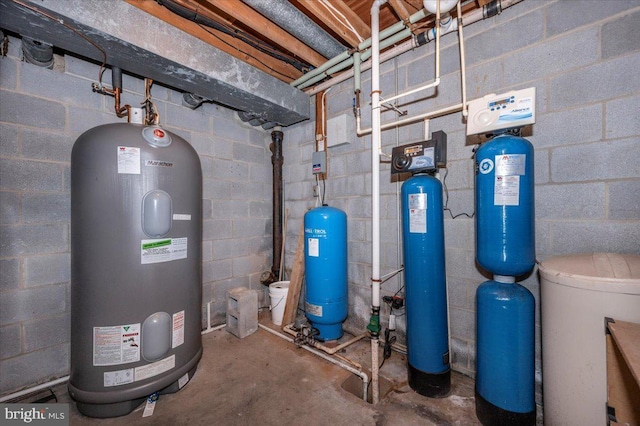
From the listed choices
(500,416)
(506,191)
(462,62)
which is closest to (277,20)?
(462,62)

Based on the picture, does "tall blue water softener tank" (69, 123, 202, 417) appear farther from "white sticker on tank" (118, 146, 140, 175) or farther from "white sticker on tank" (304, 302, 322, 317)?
"white sticker on tank" (304, 302, 322, 317)

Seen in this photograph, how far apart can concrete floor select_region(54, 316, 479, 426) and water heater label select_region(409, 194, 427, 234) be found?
0.98 m

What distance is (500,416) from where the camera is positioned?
4.17 ft

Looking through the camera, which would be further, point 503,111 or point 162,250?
point 162,250

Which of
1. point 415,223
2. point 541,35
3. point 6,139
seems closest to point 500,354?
point 415,223

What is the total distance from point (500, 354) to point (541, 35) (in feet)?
5.64

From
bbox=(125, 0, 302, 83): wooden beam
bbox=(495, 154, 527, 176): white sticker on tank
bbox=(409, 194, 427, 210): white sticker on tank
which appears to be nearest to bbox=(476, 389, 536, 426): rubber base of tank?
bbox=(409, 194, 427, 210): white sticker on tank

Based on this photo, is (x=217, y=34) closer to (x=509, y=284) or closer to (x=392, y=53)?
(x=392, y=53)

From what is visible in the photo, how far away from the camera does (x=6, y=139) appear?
153cm

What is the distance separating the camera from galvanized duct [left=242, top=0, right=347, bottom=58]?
5.34 feet

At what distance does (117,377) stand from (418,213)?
73.8 inches

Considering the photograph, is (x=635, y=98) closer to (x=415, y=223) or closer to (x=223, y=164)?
(x=415, y=223)

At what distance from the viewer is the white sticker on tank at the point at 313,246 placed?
2125mm
